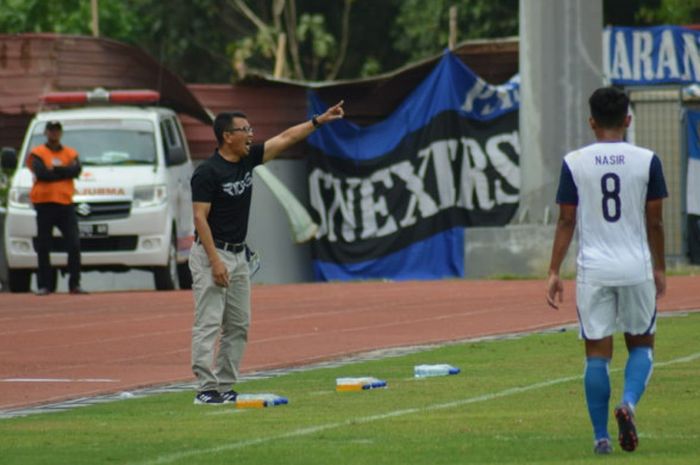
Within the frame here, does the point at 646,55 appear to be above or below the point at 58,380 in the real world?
above

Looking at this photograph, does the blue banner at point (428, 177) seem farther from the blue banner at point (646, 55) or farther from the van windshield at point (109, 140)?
the van windshield at point (109, 140)

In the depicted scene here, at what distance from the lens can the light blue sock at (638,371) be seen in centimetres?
1049

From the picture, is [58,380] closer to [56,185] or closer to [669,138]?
[56,185]

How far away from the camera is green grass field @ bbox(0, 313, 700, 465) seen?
1067 centimetres

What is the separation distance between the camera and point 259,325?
70.4 feet

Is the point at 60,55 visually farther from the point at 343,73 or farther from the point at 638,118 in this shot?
the point at 343,73

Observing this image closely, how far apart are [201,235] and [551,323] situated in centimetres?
737

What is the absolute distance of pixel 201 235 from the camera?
543 inches

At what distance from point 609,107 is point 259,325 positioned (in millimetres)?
11298

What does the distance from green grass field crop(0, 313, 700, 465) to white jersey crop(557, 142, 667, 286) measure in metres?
0.89

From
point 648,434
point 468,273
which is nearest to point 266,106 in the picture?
point 468,273

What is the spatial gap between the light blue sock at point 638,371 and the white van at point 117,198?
18.1 meters

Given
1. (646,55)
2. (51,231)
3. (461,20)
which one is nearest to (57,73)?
(51,231)

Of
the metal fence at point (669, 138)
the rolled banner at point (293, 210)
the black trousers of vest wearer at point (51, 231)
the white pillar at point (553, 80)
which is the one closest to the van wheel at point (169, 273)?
the black trousers of vest wearer at point (51, 231)
